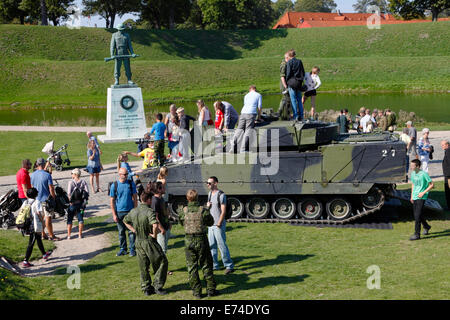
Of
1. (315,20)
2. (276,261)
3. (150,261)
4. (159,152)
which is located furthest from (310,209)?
(315,20)

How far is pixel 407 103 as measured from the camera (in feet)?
155

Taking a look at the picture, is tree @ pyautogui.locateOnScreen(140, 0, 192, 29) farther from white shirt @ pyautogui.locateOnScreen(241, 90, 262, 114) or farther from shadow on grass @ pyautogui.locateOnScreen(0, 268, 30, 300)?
shadow on grass @ pyautogui.locateOnScreen(0, 268, 30, 300)

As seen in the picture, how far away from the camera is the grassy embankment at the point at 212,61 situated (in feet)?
207

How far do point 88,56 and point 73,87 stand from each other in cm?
1295

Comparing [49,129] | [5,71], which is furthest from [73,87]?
[49,129]

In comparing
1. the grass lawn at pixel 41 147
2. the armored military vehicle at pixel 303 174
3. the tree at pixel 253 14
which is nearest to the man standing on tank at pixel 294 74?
the armored military vehicle at pixel 303 174

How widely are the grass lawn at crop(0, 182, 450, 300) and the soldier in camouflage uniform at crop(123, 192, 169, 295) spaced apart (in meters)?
0.26

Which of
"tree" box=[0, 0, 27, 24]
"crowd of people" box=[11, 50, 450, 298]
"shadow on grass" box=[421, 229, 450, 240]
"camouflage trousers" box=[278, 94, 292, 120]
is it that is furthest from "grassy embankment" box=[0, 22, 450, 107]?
"shadow on grass" box=[421, 229, 450, 240]

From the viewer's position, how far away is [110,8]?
8756cm

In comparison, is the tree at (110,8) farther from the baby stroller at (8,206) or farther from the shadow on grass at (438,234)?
the shadow on grass at (438,234)

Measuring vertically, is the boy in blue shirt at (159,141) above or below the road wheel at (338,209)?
above

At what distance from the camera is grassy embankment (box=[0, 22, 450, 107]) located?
Result: 63.2m

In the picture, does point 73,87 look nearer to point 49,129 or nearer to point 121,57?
point 49,129
